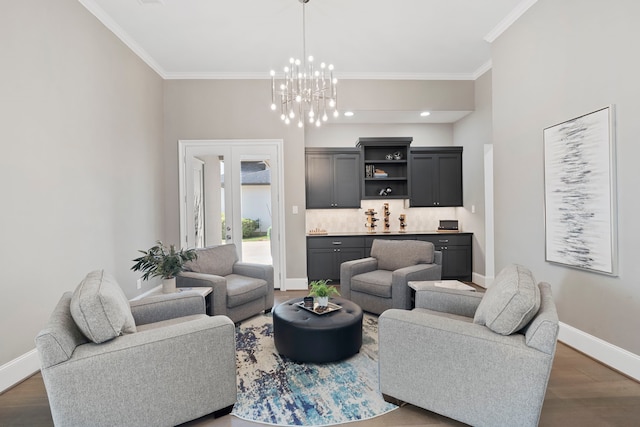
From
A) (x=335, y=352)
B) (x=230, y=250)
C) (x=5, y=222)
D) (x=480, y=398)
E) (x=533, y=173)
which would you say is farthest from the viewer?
(x=230, y=250)

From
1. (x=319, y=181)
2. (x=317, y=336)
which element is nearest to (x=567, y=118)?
(x=317, y=336)

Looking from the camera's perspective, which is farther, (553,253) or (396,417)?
(553,253)

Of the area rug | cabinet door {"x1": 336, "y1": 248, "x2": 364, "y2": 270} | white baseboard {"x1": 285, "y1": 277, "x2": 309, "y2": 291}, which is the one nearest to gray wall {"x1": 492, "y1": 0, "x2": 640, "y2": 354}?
the area rug

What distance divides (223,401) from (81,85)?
132 inches

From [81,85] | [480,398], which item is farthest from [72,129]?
[480,398]

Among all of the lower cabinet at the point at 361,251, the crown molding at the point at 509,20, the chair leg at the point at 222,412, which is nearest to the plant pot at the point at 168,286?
the chair leg at the point at 222,412

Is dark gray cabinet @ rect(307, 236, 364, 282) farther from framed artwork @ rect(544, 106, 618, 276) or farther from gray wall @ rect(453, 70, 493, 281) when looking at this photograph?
framed artwork @ rect(544, 106, 618, 276)

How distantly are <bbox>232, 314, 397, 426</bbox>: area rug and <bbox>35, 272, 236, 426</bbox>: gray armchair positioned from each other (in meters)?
0.29

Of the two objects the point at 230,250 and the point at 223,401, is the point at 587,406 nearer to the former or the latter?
the point at 223,401

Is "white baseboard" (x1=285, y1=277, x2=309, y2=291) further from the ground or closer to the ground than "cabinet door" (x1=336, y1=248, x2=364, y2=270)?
closer to the ground

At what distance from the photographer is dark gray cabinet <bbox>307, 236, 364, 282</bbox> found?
5.43 m

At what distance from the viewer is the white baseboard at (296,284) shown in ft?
17.3

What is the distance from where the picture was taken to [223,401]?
201 cm

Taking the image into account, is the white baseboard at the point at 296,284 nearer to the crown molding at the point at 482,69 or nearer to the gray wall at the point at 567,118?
the gray wall at the point at 567,118
